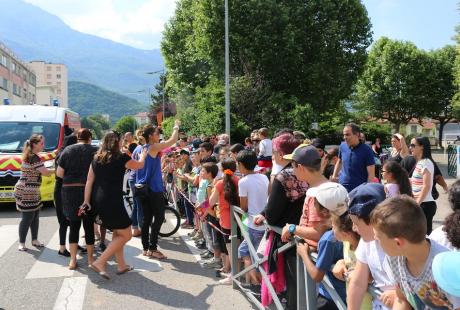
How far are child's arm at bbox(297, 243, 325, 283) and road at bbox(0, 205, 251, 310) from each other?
1.77 metres

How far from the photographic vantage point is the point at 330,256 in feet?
9.38

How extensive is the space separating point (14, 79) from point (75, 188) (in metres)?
77.2

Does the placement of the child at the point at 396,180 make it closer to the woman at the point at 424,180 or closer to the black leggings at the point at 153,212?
the woman at the point at 424,180

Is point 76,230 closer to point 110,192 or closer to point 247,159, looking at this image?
point 110,192

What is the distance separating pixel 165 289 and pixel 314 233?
106 inches

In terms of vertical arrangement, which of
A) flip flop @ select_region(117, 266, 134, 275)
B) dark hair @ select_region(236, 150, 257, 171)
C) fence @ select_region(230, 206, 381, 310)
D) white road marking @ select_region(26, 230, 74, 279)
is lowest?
white road marking @ select_region(26, 230, 74, 279)

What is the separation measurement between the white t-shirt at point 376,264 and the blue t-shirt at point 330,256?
33cm

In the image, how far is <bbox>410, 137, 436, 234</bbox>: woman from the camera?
5.52 m

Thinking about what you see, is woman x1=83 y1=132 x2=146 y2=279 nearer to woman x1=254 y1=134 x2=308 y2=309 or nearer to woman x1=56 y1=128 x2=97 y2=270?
woman x1=56 y1=128 x2=97 y2=270

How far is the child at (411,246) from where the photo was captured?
6.68 ft

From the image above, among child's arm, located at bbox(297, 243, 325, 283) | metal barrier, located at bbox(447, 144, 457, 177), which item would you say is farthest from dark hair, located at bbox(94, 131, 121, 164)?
metal barrier, located at bbox(447, 144, 457, 177)

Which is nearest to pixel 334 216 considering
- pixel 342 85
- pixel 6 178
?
pixel 6 178

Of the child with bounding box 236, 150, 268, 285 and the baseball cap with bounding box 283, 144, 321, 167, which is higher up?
the baseball cap with bounding box 283, 144, 321, 167

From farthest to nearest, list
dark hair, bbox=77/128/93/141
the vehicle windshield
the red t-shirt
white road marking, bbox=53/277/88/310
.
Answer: the vehicle windshield < dark hair, bbox=77/128/93/141 < the red t-shirt < white road marking, bbox=53/277/88/310
